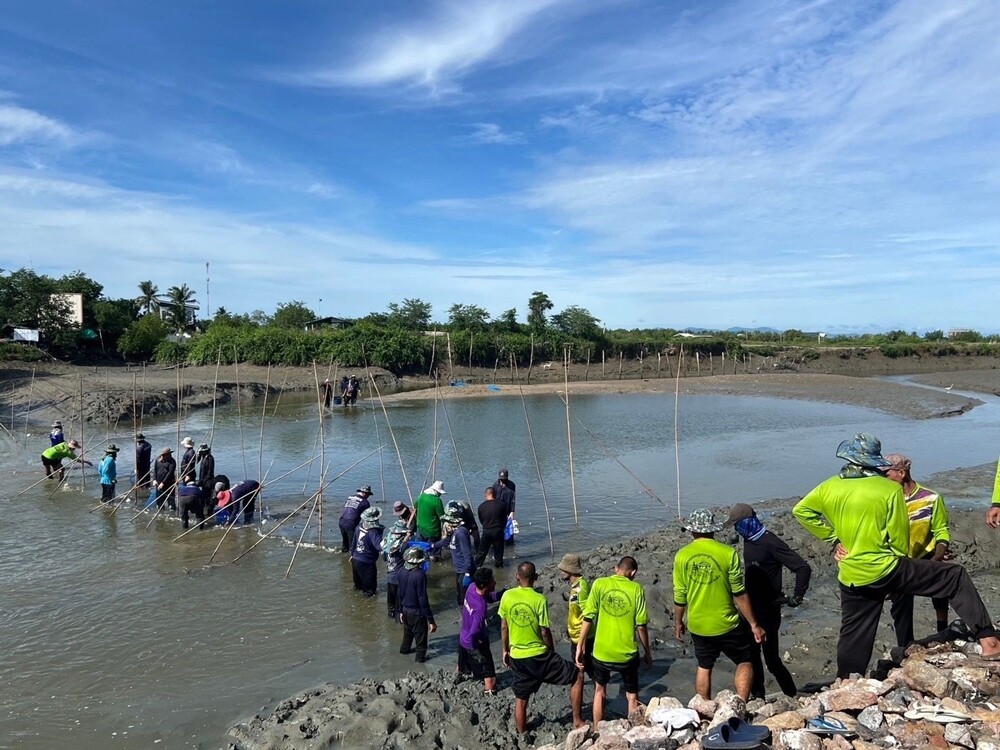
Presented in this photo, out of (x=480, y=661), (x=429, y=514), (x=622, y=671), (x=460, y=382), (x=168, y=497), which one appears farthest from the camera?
(x=460, y=382)

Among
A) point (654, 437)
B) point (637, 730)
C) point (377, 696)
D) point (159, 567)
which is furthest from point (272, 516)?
point (654, 437)

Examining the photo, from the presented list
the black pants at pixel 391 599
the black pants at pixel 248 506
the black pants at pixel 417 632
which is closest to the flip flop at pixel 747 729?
the black pants at pixel 417 632

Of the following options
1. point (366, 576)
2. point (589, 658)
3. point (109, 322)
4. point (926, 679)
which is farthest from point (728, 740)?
point (109, 322)

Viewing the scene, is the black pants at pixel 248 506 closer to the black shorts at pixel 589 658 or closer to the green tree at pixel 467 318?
the black shorts at pixel 589 658

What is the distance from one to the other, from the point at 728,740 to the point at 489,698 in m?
3.13

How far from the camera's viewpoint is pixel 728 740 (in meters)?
4.70

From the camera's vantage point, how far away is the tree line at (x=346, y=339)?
5241 centimetres

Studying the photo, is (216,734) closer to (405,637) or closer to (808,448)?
(405,637)

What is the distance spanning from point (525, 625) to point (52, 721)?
543 centimetres

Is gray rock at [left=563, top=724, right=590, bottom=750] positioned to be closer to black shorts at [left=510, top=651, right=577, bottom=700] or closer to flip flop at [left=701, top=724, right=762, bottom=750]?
black shorts at [left=510, top=651, right=577, bottom=700]

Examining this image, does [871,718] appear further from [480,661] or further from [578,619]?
[480,661]

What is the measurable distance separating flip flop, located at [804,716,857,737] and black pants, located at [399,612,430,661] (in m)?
4.77

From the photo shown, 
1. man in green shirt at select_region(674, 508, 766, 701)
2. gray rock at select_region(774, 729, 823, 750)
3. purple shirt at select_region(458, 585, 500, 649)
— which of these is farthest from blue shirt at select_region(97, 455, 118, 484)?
gray rock at select_region(774, 729, 823, 750)

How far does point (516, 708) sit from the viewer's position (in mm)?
6676
